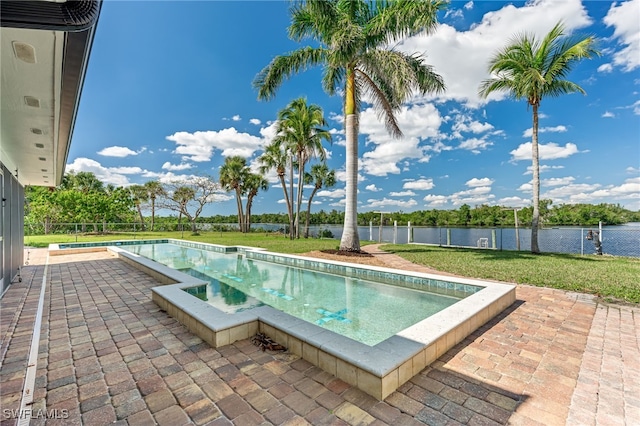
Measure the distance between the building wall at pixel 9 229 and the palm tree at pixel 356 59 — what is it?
731 centimetres

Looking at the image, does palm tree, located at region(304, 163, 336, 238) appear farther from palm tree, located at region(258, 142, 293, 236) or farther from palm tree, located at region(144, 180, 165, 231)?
palm tree, located at region(144, 180, 165, 231)

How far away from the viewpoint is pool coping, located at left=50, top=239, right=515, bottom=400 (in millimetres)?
2100

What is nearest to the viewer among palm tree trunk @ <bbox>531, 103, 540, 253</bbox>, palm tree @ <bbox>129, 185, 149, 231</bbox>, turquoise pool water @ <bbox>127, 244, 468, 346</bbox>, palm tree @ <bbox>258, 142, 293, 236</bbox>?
turquoise pool water @ <bbox>127, 244, 468, 346</bbox>

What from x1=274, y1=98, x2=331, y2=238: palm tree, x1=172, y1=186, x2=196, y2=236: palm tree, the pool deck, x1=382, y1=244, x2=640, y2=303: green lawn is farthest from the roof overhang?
x1=172, y1=186, x2=196, y2=236: palm tree

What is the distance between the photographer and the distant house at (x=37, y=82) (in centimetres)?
158

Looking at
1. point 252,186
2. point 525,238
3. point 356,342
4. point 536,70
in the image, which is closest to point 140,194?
point 252,186

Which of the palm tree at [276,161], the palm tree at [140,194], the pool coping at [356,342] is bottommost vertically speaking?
the pool coping at [356,342]

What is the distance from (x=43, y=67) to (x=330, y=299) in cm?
486

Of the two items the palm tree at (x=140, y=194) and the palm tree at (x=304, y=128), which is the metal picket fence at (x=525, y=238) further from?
the palm tree at (x=140, y=194)

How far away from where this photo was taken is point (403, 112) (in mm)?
10359

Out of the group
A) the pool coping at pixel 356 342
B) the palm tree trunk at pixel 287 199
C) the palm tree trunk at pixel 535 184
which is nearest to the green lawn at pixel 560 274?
the pool coping at pixel 356 342

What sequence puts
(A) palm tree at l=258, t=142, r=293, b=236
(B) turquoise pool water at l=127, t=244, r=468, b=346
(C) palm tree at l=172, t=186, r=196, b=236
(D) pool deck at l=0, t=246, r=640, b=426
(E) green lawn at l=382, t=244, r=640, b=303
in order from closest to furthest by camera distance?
(D) pool deck at l=0, t=246, r=640, b=426, (B) turquoise pool water at l=127, t=244, r=468, b=346, (E) green lawn at l=382, t=244, r=640, b=303, (A) palm tree at l=258, t=142, r=293, b=236, (C) palm tree at l=172, t=186, r=196, b=236

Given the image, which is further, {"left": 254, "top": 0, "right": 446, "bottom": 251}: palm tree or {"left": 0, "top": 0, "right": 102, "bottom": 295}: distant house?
{"left": 254, "top": 0, "right": 446, "bottom": 251}: palm tree

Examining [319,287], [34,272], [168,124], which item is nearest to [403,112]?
[319,287]
